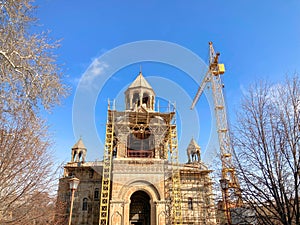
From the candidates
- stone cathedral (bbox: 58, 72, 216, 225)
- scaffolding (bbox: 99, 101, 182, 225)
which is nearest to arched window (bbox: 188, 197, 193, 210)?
stone cathedral (bbox: 58, 72, 216, 225)

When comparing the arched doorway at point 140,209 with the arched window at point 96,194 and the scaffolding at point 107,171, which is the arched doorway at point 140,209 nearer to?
the scaffolding at point 107,171

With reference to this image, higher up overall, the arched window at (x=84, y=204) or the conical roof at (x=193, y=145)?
the conical roof at (x=193, y=145)

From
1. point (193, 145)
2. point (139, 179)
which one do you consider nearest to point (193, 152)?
point (193, 145)

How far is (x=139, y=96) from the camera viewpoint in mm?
27125

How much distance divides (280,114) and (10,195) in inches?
460

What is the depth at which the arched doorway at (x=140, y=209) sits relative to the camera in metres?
22.8

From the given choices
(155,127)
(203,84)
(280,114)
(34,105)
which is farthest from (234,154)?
(203,84)

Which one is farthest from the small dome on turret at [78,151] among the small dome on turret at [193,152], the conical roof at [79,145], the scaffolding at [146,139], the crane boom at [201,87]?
the crane boom at [201,87]

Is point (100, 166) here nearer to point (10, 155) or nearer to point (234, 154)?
point (10, 155)

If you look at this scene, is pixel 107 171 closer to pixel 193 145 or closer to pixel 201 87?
pixel 193 145

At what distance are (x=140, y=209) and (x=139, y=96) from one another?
11980 mm

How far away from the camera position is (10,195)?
32.9 ft

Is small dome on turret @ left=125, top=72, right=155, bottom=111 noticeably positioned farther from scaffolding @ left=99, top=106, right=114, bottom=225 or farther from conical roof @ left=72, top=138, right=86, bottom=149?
conical roof @ left=72, top=138, right=86, bottom=149

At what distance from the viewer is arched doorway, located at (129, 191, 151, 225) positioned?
22844 millimetres
